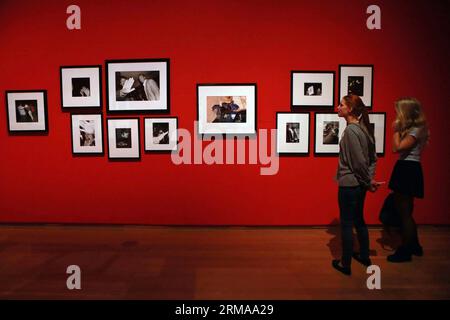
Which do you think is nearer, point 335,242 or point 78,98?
point 335,242

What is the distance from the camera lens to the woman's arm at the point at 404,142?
103 inches

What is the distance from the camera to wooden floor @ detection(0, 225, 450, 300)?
7.64 feet

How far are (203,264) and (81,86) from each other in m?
2.77

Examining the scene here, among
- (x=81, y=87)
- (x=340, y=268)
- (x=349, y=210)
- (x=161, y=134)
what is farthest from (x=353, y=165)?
(x=81, y=87)

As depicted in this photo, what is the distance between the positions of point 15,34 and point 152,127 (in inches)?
87.0

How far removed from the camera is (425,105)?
12.2ft

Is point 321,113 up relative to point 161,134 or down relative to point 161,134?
up

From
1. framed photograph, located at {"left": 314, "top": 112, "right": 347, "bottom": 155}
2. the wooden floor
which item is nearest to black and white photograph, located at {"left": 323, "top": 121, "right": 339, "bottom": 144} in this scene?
framed photograph, located at {"left": 314, "top": 112, "right": 347, "bottom": 155}

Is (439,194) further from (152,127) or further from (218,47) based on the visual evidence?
(152,127)

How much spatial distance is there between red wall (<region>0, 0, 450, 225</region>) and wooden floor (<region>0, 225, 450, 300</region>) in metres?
Result: 0.30

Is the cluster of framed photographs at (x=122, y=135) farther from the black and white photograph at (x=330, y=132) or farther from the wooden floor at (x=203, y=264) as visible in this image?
the black and white photograph at (x=330, y=132)

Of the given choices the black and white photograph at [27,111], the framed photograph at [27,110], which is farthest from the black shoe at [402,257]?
the black and white photograph at [27,111]

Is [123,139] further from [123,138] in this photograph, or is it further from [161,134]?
[161,134]

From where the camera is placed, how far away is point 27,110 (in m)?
3.85
